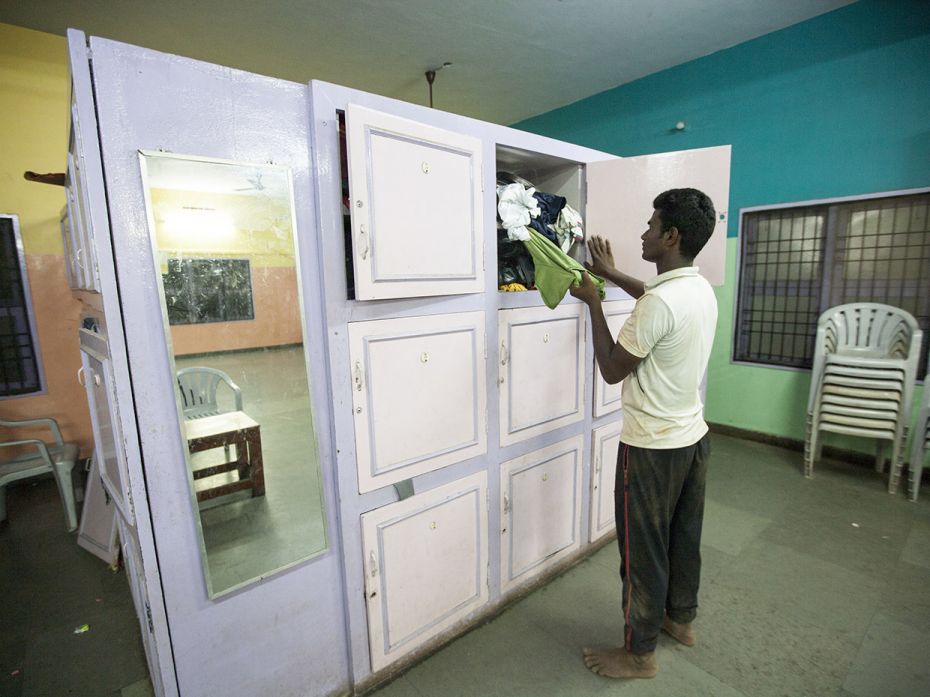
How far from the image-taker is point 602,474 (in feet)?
8.13

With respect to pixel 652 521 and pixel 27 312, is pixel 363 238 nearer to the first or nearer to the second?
pixel 652 521

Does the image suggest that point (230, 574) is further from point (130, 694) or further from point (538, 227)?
point (538, 227)

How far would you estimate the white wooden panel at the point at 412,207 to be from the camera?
139cm

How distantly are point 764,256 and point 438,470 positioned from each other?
145 inches

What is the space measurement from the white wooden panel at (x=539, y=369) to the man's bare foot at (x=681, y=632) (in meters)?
0.94

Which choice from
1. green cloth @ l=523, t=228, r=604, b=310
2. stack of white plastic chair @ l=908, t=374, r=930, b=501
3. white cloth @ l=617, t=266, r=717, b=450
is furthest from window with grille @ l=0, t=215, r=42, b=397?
stack of white plastic chair @ l=908, t=374, r=930, b=501

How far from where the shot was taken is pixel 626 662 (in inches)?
68.9

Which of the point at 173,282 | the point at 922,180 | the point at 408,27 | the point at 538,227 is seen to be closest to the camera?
the point at 173,282

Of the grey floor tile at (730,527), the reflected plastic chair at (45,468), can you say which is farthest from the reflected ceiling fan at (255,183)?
the grey floor tile at (730,527)

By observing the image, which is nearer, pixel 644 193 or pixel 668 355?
pixel 668 355

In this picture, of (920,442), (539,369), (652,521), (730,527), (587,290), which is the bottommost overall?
(730,527)

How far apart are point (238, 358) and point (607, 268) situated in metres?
1.57

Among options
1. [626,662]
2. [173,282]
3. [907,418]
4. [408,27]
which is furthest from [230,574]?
[907,418]

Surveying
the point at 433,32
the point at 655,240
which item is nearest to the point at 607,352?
the point at 655,240
